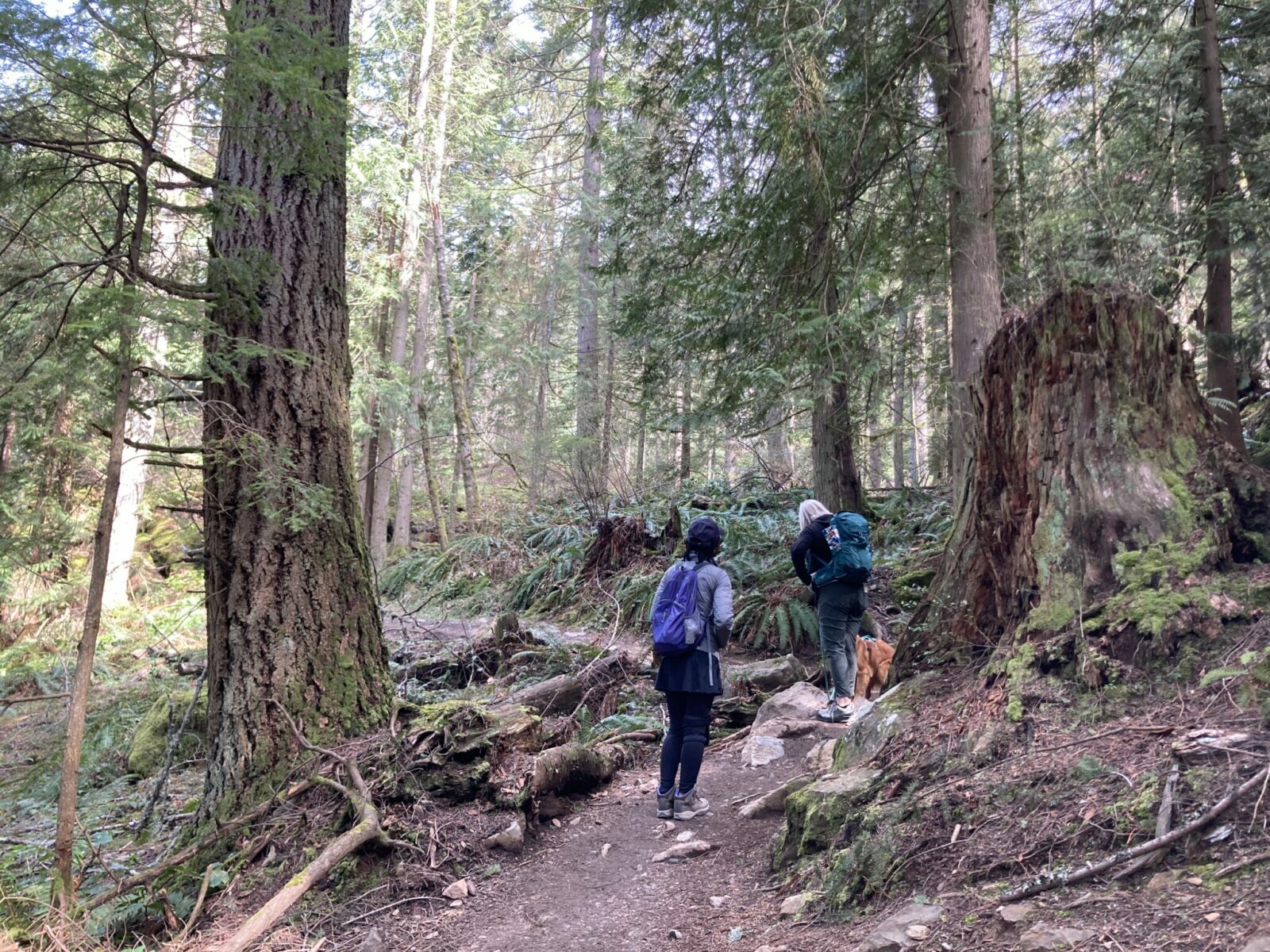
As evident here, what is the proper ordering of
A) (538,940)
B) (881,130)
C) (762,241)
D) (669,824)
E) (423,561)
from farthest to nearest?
(423,561) < (762,241) < (881,130) < (669,824) < (538,940)

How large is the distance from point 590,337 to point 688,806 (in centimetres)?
1651

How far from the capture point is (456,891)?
14.1 ft

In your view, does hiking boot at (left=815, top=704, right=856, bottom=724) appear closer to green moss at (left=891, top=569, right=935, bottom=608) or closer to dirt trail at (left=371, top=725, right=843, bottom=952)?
dirt trail at (left=371, top=725, right=843, bottom=952)

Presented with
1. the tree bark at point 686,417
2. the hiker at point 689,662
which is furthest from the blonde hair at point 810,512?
the tree bark at point 686,417

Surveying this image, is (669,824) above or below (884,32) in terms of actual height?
below

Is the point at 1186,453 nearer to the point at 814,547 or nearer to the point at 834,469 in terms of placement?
the point at 814,547

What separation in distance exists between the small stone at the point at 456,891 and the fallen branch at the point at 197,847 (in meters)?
1.07

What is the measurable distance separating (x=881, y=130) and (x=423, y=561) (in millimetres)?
12624

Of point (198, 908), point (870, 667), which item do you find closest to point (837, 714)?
point (870, 667)

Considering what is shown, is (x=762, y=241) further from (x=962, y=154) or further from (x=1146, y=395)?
(x=1146, y=395)

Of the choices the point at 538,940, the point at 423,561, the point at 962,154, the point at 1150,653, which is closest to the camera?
the point at 1150,653

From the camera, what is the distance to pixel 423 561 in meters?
16.5

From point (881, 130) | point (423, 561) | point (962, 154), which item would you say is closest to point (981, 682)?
Answer: point (962, 154)

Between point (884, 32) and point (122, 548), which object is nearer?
point (884, 32)
